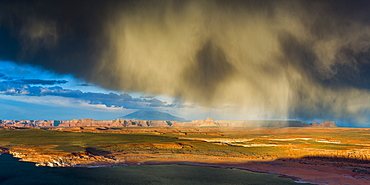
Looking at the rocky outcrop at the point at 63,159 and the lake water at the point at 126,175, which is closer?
the lake water at the point at 126,175

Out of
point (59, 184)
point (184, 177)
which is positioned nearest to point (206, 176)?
point (184, 177)

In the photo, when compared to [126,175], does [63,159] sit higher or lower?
higher

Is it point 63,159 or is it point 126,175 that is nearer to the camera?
point 126,175

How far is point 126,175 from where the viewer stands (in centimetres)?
5031

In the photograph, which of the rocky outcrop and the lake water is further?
the rocky outcrop

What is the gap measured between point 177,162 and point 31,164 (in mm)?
36365

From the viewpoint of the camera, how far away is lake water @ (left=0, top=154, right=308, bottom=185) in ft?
148

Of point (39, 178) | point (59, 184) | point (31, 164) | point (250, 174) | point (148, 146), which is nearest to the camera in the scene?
point (59, 184)

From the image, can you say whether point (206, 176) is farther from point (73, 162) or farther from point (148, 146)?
point (148, 146)

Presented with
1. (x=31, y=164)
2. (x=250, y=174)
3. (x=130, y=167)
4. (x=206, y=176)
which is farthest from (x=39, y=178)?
(x=250, y=174)

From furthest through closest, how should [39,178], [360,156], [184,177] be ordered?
[360,156], [184,177], [39,178]

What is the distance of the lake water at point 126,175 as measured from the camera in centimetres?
4519

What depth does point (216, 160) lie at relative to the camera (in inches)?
2805

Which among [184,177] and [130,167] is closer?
[184,177]
